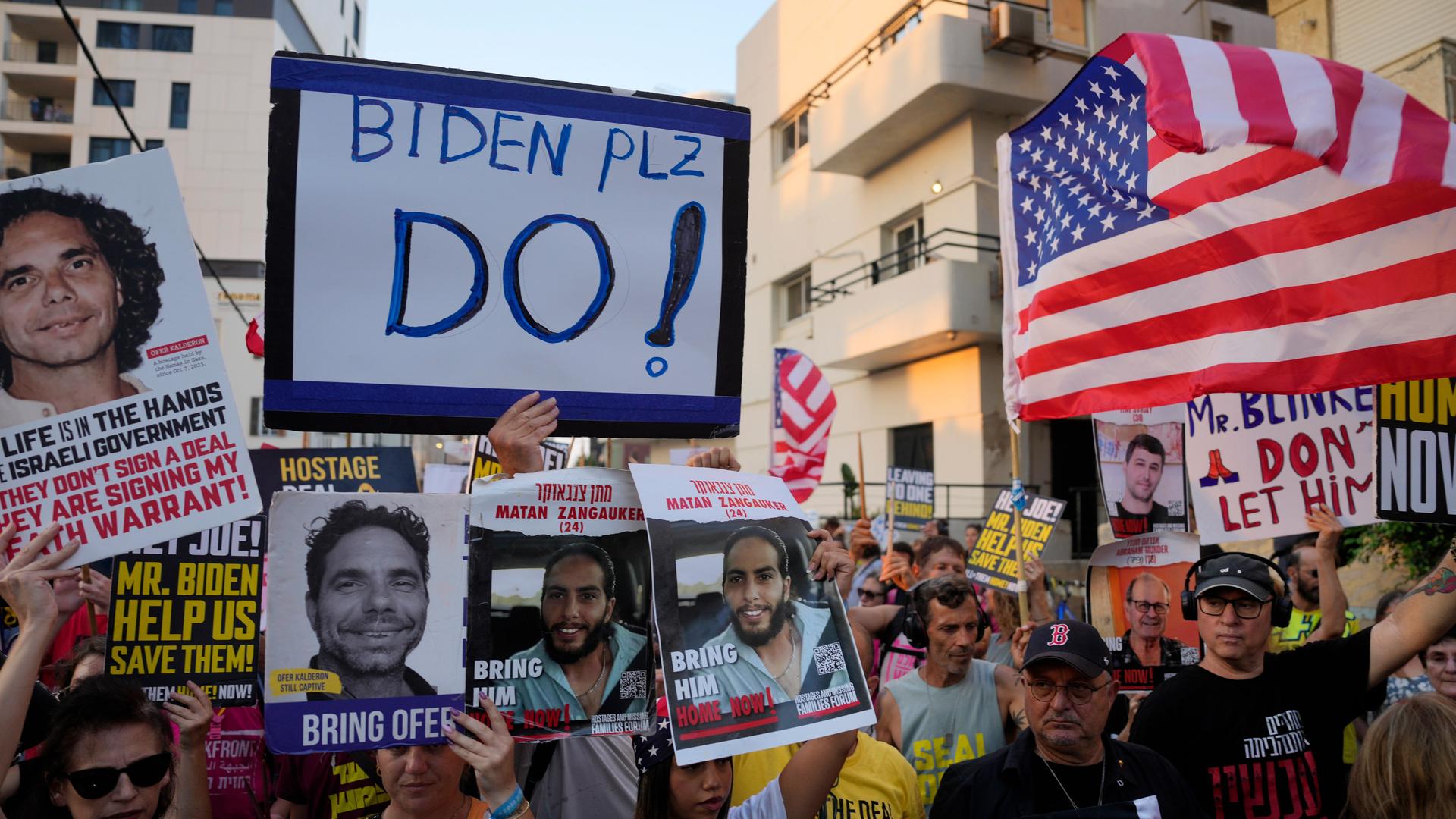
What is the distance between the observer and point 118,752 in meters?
2.79

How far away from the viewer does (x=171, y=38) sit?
147 feet


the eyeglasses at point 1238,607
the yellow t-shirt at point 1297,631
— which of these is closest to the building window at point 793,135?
the yellow t-shirt at point 1297,631

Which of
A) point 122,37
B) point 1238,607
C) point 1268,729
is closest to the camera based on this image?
point 1268,729

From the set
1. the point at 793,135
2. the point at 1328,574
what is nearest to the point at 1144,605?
the point at 1328,574

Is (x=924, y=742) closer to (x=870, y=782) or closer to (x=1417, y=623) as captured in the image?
(x=870, y=782)

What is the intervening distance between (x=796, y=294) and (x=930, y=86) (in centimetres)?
896

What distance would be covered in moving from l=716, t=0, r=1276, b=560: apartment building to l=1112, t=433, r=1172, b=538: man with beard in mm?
10717

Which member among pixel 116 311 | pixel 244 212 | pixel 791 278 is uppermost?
pixel 244 212

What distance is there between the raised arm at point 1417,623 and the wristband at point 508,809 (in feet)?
10.3

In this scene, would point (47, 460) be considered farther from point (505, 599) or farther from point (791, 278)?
point (791, 278)

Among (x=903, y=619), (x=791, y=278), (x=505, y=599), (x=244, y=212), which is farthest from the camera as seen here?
(x=244, y=212)

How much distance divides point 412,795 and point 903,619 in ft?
10.0

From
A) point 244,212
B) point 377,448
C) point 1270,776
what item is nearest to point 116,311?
point 377,448

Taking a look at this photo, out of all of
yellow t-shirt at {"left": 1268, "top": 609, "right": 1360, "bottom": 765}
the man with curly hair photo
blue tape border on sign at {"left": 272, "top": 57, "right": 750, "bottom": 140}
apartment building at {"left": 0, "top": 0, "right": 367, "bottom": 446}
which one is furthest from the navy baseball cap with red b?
apartment building at {"left": 0, "top": 0, "right": 367, "bottom": 446}
